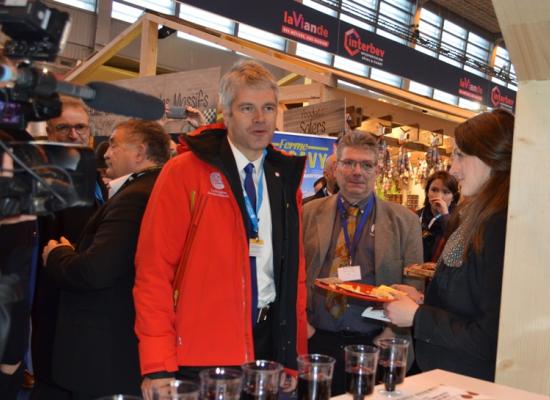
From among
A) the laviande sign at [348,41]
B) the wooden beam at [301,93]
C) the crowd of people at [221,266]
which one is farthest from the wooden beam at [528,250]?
the laviande sign at [348,41]

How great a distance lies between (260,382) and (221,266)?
0.80 meters

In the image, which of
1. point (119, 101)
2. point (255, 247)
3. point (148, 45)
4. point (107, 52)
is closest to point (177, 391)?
point (119, 101)

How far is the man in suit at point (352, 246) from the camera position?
2.91 meters

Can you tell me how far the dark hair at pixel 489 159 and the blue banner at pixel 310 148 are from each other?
2.78 meters

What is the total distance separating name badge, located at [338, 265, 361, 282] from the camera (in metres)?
Result: 2.89

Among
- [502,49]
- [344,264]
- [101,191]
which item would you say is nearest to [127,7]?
[101,191]

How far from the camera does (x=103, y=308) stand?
244 centimetres

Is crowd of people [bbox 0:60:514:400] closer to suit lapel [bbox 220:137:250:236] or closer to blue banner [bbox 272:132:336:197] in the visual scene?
suit lapel [bbox 220:137:250:236]

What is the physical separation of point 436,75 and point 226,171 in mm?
9083

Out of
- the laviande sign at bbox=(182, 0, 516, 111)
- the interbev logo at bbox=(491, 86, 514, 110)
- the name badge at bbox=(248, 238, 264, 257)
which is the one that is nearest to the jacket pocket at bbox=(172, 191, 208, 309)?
the name badge at bbox=(248, 238, 264, 257)

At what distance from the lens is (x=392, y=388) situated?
1.60 meters

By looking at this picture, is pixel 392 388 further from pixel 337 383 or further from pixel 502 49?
pixel 502 49

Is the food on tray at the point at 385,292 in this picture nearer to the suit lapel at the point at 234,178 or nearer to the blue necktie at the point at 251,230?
the blue necktie at the point at 251,230

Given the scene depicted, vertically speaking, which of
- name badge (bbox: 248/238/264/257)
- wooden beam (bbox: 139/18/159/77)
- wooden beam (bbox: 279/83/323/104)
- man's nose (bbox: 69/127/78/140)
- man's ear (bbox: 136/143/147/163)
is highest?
wooden beam (bbox: 139/18/159/77)
